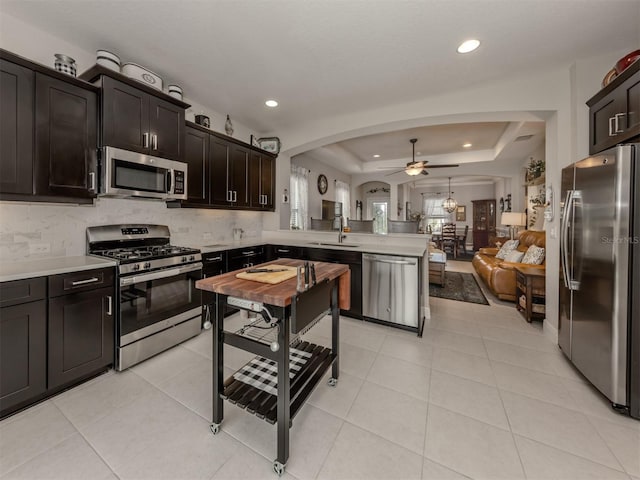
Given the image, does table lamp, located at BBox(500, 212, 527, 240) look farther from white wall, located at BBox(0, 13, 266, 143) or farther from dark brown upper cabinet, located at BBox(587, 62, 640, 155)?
white wall, located at BBox(0, 13, 266, 143)

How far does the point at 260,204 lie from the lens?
4172mm

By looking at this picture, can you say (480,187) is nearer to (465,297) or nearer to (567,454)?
(465,297)

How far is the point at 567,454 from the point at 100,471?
2.49 m

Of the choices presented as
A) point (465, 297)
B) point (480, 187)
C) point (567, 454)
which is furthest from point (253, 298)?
point (480, 187)

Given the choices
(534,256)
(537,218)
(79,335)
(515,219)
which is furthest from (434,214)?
(79,335)

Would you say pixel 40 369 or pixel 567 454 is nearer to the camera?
pixel 567 454

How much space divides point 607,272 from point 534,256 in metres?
2.55

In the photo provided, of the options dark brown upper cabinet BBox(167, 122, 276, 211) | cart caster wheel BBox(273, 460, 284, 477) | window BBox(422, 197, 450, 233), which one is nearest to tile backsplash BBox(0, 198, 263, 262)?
dark brown upper cabinet BBox(167, 122, 276, 211)

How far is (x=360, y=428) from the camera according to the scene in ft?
5.19

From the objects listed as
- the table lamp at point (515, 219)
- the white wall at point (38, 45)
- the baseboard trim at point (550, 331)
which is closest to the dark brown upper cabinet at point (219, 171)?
the white wall at point (38, 45)

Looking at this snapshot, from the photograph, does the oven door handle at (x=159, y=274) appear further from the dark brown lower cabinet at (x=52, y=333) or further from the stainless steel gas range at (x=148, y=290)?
the dark brown lower cabinet at (x=52, y=333)

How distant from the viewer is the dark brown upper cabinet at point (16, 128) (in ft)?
5.61

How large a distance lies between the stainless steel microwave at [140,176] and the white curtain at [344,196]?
560 cm

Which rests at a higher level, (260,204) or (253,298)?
(260,204)
